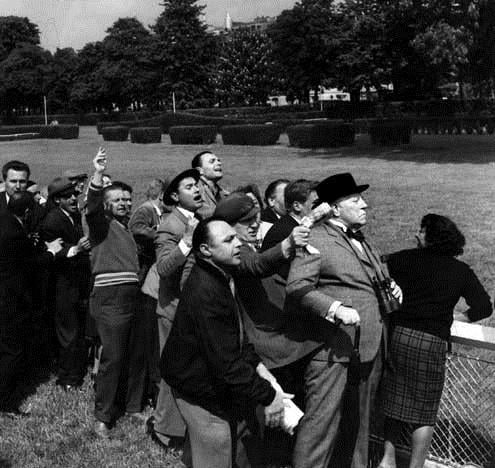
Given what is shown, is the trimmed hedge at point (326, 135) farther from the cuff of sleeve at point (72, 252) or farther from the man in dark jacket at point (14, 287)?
the man in dark jacket at point (14, 287)

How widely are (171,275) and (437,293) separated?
5.89ft

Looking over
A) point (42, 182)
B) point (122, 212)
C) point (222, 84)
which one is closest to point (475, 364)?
point (122, 212)

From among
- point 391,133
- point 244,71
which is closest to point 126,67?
point 244,71

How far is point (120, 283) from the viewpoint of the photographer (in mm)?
5355

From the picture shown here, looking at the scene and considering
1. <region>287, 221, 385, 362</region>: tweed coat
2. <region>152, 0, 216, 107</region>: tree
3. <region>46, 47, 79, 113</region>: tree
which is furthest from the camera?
<region>46, 47, 79, 113</region>: tree

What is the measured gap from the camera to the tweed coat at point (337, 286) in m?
4.01

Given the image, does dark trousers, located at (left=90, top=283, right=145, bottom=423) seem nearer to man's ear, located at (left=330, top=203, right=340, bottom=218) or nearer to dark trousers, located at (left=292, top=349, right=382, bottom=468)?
dark trousers, located at (left=292, top=349, right=382, bottom=468)

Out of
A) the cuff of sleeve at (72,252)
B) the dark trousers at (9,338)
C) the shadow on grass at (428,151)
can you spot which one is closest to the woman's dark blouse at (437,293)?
the cuff of sleeve at (72,252)

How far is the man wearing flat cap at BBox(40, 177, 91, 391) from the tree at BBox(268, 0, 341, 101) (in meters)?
58.5

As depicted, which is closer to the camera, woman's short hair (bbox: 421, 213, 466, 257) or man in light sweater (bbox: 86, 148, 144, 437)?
woman's short hair (bbox: 421, 213, 466, 257)

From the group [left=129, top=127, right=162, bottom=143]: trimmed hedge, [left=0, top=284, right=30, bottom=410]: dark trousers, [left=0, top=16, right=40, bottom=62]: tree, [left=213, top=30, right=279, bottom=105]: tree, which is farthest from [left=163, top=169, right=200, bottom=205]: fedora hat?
[left=0, top=16, right=40, bottom=62]: tree

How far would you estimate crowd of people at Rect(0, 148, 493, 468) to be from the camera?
3.75 meters

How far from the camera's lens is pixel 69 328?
6383mm

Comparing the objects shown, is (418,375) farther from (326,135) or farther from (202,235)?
(326,135)
